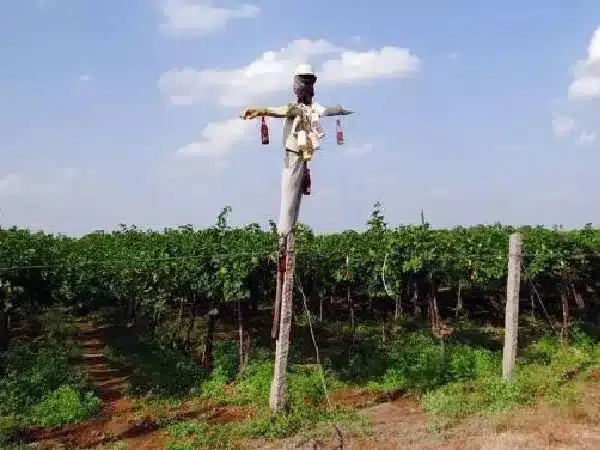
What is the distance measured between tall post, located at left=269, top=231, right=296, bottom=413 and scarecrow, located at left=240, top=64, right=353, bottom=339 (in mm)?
556

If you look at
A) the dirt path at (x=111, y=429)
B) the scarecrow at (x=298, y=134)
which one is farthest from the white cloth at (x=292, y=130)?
the dirt path at (x=111, y=429)

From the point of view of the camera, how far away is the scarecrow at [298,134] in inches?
307

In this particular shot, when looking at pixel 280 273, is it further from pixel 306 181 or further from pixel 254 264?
pixel 254 264

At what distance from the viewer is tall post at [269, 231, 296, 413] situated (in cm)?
834

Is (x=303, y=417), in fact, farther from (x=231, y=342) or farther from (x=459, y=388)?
(x=231, y=342)

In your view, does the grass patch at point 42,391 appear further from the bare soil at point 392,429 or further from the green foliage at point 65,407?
the bare soil at point 392,429

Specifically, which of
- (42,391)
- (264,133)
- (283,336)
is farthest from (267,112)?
(42,391)

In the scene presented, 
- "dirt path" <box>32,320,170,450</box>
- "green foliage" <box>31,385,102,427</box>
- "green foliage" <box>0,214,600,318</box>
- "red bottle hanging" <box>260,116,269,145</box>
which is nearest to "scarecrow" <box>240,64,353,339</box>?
"red bottle hanging" <box>260,116,269,145</box>

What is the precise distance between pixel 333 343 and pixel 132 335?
4.04 meters

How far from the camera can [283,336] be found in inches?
332

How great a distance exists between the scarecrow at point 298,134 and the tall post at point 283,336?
556 mm

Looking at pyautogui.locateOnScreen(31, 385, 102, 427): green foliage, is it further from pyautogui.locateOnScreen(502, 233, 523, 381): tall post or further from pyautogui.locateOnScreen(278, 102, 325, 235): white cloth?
pyautogui.locateOnScreen(502, 233, 523, 381): tall post

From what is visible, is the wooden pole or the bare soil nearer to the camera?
the bare soil

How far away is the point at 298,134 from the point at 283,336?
2.53 m
